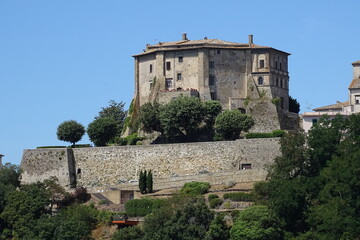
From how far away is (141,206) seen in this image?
82.9 metres

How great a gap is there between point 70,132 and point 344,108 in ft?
72.6

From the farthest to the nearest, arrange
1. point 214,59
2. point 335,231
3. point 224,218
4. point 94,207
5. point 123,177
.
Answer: point 214,59
point 123,177
point 94,207
point 224,218
point 335,231

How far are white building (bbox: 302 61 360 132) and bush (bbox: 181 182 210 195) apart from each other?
1193 cm

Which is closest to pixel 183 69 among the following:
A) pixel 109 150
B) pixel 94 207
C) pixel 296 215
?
pixel 109 150

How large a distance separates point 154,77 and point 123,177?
11.9 m

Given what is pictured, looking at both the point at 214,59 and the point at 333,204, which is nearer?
the point at 333,204

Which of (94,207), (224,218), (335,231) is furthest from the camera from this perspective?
(94,207)

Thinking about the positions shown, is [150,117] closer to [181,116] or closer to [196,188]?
[181,116]

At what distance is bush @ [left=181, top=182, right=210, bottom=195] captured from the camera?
8456cm

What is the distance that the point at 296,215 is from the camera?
77.0 metres

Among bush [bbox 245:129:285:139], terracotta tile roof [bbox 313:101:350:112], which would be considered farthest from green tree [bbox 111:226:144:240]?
terracotta tile roof [bbox 313:101:350:112]

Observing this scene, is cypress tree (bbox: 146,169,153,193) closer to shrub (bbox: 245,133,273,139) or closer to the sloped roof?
shrub (bbox: 245,133,273,139)

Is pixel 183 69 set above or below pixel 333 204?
above

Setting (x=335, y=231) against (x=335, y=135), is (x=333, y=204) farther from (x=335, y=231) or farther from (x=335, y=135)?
(x=335, y=135)
